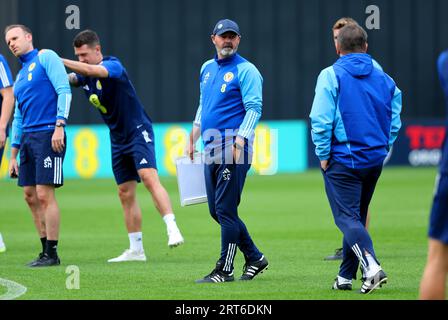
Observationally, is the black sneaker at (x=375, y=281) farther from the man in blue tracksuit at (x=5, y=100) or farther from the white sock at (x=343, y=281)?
the man in blue tracksuit at (x=5, y=100)

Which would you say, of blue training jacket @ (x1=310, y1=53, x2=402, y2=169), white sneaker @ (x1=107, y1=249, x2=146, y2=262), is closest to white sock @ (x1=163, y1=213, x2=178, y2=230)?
white sneaker @ (x1=107, y1=249, x2=146, y2=262)

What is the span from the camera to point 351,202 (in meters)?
8.29

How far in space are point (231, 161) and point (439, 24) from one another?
22846 millimetres

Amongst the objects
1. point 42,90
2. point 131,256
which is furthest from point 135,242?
point 42,90

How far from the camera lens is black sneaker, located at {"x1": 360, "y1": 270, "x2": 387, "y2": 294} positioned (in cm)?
807

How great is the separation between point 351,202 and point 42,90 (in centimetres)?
382

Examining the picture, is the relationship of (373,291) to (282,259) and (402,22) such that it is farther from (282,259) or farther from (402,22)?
(402,22)

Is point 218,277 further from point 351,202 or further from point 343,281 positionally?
point 351,202

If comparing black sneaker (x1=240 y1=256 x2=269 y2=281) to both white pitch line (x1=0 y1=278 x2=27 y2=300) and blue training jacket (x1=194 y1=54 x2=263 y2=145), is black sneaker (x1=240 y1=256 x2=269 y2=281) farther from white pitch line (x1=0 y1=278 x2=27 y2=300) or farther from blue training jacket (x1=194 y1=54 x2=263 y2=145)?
white pitch line (x1=0 y1=278 x2=27 y2=300)

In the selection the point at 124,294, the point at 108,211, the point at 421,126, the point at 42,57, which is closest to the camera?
the point at 124,294

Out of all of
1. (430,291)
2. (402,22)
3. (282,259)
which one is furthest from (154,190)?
(402,22)

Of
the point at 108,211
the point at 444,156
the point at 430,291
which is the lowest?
the point at 108,211

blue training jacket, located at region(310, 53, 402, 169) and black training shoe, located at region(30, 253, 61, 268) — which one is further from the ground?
blue training jacket, located at region(310, 53, 402, 169)

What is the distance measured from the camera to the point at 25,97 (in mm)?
10633
